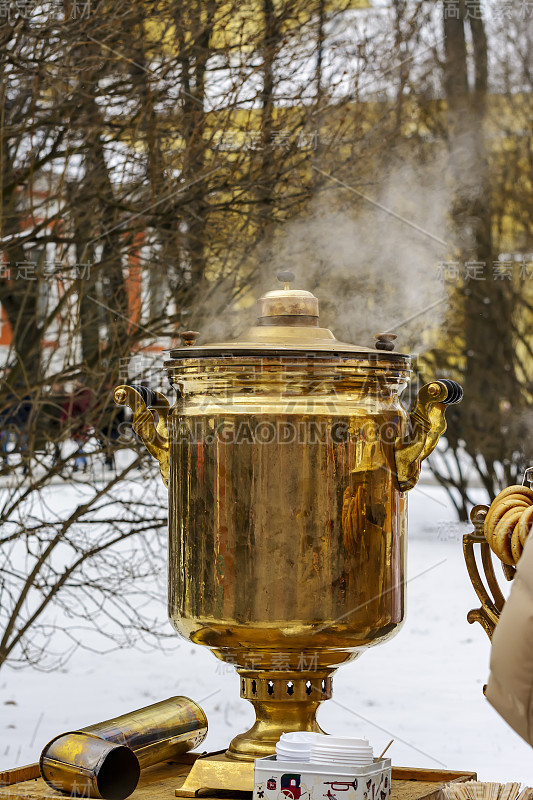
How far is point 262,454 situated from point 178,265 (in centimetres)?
212

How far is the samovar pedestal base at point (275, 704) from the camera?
2.26 m

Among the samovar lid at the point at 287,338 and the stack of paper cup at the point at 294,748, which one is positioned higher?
the samovar lid at the point at 287,338

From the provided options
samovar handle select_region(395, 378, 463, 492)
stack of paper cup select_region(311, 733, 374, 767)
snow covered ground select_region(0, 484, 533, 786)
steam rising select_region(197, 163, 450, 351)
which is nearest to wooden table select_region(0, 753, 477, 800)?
stack of paper cup select_region(311, 733, 374, 767)

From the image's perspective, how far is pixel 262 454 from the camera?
216 centimetres

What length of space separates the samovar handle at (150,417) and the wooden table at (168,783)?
70 centimetres

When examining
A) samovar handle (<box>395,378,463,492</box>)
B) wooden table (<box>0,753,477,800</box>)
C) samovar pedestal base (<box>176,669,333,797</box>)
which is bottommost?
wooden table (<box>0,753,477,800</box>)

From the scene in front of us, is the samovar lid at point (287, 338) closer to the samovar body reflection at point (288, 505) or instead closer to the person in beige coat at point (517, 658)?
the samovar body reflection at point (288, 505)

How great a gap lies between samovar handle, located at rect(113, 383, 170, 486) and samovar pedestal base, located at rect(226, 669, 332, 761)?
52 cm

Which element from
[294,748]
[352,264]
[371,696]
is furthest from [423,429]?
[371,696]

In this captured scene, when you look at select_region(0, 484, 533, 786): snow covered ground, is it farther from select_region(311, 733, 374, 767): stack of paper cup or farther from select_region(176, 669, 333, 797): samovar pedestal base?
select_region(311, 733, 374, 767): stack of paper cup

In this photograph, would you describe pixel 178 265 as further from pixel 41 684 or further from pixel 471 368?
pixel 471 368

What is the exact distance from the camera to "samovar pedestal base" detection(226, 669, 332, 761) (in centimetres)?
226

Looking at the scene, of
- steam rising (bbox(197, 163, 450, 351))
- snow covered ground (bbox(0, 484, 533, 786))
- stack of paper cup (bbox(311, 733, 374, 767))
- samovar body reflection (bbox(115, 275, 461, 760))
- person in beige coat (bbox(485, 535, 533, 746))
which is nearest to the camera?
person in beige coat (bbox(485, 535, 533, 746))

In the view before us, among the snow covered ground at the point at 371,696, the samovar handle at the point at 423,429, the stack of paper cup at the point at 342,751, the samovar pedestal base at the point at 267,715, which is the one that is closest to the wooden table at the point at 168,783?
the samovar pedestal base at the point at 267,715
